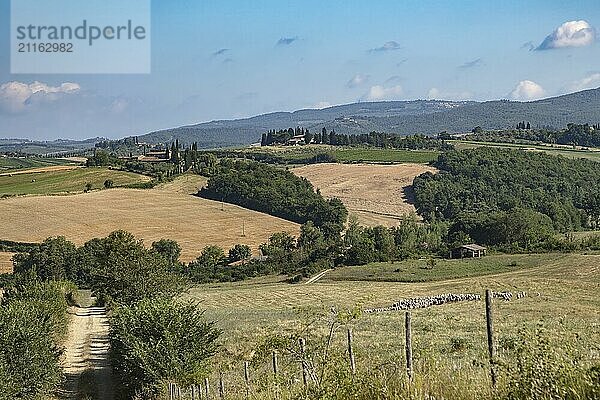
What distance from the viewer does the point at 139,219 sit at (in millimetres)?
108562

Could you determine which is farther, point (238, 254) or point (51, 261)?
point (238, 254)

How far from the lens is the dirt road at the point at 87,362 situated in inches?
1253

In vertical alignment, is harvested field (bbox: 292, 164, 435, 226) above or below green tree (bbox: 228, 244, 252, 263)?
above

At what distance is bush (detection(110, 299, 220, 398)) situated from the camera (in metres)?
27.5

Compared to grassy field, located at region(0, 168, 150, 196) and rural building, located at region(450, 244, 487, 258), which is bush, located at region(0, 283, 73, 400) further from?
grassy field, located at region(0, 168, 150, 196)

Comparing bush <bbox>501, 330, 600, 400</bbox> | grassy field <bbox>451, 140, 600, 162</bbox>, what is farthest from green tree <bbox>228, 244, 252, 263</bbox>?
bush <bbox>501, 330, 600, 400</bbox>

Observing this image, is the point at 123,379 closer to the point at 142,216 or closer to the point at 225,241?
the point at 225,241

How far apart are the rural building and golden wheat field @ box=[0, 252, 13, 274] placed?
58177 millimetres

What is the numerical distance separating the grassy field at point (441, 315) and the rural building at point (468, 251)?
16.5ft

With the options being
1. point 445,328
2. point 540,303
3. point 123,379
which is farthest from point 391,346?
point 540,303

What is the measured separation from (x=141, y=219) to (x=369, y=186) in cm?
4898

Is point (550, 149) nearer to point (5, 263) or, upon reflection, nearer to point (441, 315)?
point (5, 263)

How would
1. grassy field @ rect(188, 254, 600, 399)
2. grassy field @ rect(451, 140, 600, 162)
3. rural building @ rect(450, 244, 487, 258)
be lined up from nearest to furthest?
grassy field @ rect(188, 254, 600, 399)
rural building @ rect(450, 244, 487, 258)
grassy field @ rect(451, 140, 600, 162)

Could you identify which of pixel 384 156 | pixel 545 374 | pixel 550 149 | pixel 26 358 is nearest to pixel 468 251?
pixel 26 358
